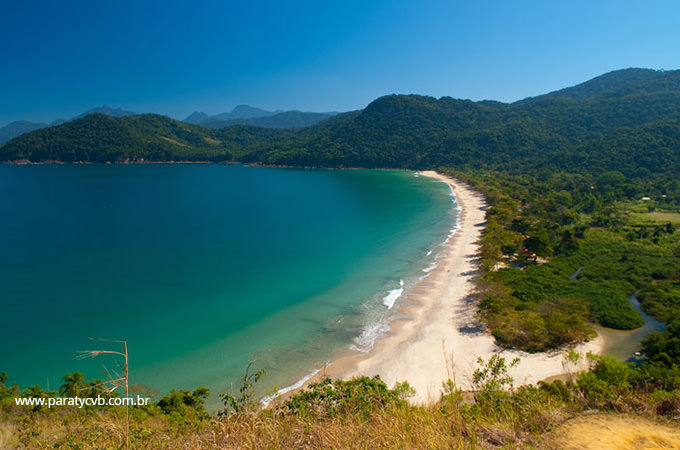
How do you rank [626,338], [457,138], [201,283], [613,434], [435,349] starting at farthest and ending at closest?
[457,138], [201,283], [626,338], [435,349], [613,434]

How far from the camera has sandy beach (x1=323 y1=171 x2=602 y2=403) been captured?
1470cm

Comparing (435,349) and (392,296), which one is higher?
(392,296)

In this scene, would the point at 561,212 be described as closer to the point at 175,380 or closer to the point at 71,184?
the point at 175,380

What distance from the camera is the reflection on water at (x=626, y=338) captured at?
53.4 ft

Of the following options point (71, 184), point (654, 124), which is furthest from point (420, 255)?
point (654, 124)

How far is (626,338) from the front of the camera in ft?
58.1

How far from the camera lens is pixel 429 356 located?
54.0ft

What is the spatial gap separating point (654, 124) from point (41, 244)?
12688 centimetres

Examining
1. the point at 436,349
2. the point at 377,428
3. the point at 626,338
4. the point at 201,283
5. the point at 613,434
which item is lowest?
the point at 626,338

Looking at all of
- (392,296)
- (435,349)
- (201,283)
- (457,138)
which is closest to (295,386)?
(435,349)

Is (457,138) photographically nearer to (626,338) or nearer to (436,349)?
(626,338)

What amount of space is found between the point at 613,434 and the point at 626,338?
17.1 metres

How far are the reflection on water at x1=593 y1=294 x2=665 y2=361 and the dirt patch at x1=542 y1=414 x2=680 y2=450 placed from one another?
1393cm

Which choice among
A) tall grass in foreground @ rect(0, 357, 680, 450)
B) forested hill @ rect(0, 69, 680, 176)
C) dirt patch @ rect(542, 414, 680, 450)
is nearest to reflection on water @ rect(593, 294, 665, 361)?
tall grass in foreground @ rect(0, 357, 680, 450)
